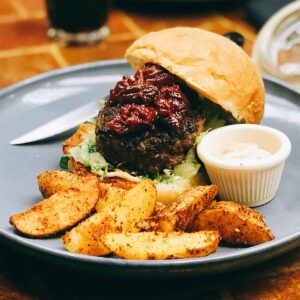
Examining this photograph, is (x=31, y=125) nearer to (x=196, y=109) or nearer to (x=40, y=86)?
(x=40, y=86)

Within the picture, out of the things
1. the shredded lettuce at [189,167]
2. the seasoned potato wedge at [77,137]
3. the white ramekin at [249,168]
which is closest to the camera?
the white ramekin at [249,168]

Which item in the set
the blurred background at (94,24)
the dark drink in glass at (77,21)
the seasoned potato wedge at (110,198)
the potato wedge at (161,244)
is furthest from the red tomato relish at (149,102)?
the dark drink in glass at (77,21)

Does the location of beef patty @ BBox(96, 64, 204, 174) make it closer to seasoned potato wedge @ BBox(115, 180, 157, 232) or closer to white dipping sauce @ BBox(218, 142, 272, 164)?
white dipping sauce @ BBox(218, 142, 272, 164)

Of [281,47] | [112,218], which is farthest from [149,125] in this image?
[281,47]

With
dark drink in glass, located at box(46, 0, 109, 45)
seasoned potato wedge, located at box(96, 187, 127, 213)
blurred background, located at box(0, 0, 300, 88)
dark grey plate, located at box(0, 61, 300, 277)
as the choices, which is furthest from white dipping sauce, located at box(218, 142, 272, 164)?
dark drink in glass, located at box(46, 0, 109, 45)

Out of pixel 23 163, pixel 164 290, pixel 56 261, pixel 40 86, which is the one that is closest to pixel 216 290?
pixel 164 290

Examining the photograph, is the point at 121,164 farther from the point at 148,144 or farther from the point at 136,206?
the point at 136,206

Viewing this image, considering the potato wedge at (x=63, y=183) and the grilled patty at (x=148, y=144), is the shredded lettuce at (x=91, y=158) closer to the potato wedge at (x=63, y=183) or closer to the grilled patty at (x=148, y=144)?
the grilled patty at (x=148, y=144)
